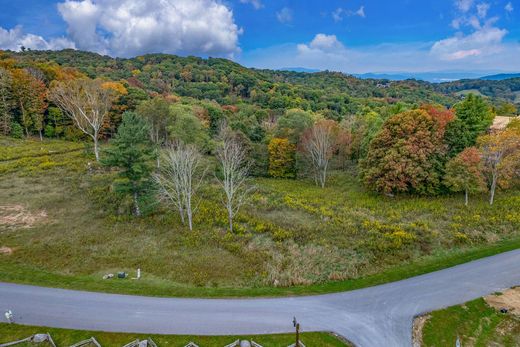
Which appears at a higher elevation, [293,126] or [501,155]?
[293,126]

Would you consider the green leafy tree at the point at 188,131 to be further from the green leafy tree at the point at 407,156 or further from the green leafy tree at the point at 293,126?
the green leafy tree at the point at 407,156

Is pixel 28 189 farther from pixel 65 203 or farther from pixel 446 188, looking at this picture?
pixel 446 188

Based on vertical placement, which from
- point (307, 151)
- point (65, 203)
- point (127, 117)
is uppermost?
point (127, 117)

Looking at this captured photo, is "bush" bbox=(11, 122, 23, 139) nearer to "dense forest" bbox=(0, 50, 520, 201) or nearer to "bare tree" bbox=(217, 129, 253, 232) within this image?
"dense forest" bbox=(0, 50, 520, 201)

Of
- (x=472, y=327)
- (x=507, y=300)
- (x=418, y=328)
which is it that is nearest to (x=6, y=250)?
(x=418, y=328)

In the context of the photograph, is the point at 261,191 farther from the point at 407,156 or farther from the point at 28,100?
the point at 28,100

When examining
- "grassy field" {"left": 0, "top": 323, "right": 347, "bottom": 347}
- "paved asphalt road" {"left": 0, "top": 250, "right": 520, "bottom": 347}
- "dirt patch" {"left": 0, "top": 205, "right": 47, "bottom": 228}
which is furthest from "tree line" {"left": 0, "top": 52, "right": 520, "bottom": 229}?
"grassy field" {"left": 0, "top": 323, "right": 347, "bottom": 347}

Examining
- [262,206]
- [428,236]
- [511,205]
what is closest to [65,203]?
[262,206]
